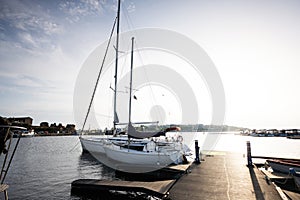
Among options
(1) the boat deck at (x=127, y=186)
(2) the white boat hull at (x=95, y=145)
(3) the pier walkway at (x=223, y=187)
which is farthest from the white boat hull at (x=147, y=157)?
(2) the white boat hull at (x=95, y=145)

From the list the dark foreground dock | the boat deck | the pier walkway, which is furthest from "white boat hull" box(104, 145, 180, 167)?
the boat deck

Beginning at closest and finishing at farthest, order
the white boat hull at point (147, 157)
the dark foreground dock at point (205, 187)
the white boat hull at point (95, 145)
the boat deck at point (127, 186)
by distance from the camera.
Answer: the dark foreground dock at point (205, 187), the boat deck at point (127, 186), the white boat hull at point (147, 157), the white boat hull at point (95, 145)

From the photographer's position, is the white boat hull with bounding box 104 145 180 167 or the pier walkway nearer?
the pier walkway

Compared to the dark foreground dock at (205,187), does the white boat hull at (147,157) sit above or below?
above

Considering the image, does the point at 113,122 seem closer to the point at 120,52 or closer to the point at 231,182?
the point at 120,52

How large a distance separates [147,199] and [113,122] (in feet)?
52.5

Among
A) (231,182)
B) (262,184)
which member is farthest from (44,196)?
(262,184)

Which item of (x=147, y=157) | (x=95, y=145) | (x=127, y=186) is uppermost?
(x=95, y=145)

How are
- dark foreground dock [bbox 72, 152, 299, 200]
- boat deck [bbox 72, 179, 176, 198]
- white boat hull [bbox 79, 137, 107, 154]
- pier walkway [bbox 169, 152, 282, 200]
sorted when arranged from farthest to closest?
1. white boat hull [bbox 79, 137, 107, 154]
2. boat deck [bbox 72, 179, 176, 198]
3. dark foreground dock [bbox 72, 152, 299, 200]
4. pier walkway [bbox 169, 152, 282, 200]

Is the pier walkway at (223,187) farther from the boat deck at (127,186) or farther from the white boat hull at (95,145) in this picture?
the white boat hull at (95,145)

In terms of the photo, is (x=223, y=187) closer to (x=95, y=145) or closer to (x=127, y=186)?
(x=127, y=186)

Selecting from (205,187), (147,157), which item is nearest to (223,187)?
(205,187)

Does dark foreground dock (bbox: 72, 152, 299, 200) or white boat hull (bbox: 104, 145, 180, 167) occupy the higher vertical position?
white boat hull (bbox: 104, 145, 180, 167)

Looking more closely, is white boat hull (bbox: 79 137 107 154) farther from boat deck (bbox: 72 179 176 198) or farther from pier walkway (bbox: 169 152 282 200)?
pier walkway (bbox: 169 152 282 200)
